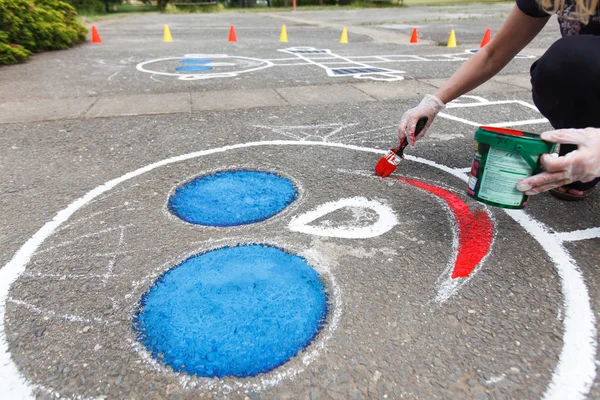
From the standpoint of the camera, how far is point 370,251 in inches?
75.7

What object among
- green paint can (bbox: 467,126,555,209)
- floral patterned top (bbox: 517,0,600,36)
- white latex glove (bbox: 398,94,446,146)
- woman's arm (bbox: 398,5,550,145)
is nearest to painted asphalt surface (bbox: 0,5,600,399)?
green paint can (bbox: 467,126,555,209)

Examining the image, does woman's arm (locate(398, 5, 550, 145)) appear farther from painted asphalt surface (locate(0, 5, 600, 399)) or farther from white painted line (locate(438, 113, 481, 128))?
white painted line (locate(438, 113, 481, 128))

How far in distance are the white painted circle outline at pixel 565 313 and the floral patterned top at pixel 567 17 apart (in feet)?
3.29

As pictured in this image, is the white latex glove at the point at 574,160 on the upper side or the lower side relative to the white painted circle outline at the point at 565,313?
upper

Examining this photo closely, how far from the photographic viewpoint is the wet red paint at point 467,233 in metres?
1.82

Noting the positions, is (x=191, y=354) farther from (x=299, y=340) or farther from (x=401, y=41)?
(x=401, y=41)

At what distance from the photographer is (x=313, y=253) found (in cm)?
191

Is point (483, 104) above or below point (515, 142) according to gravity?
below

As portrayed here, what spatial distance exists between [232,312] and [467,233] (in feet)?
4.01

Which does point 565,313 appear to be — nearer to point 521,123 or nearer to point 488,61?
point 488,61

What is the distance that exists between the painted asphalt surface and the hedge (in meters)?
3.11

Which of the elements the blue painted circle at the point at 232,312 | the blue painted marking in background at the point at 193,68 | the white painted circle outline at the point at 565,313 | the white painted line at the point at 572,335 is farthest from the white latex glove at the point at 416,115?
the blue painted marking in background at the point at 193,68

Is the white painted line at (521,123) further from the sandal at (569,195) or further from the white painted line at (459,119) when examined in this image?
the sandal at (569,195)

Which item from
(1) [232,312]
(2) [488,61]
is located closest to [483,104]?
(2) [488,61]
